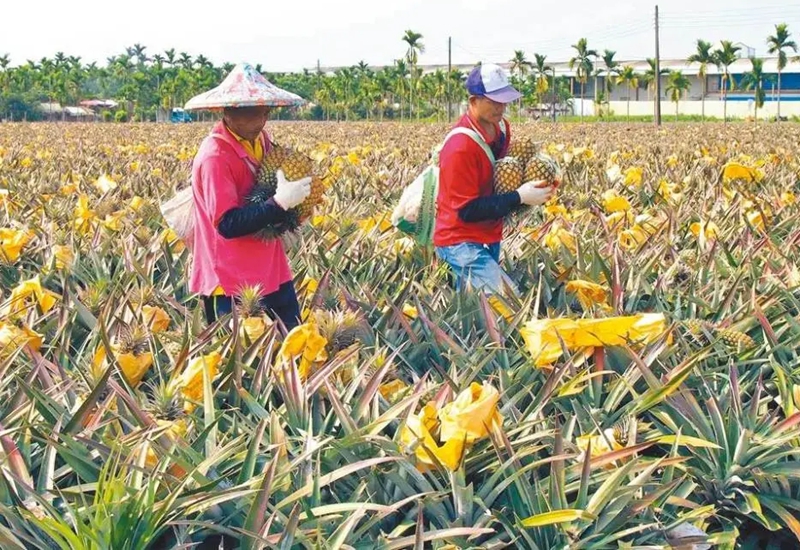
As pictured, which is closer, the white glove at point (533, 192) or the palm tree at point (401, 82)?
the white glove at point (533, 192)

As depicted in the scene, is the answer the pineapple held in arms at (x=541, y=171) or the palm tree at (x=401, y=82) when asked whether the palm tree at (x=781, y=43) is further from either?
the pineapple held in arms at (x=541, y=171)

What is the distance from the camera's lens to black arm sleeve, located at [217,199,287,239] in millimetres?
3127

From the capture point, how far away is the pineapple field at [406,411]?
2096 millimetres

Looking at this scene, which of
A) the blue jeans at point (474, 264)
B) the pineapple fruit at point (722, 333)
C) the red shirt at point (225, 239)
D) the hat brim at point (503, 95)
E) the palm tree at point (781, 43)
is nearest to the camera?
the pineapple fruit at point (722, 333)

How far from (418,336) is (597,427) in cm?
101

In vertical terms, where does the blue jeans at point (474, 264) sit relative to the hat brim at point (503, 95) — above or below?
below

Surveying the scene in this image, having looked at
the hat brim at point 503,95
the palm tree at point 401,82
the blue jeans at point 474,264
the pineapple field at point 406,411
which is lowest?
the pineapple field at point 406,411

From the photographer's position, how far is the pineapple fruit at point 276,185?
3.21 m

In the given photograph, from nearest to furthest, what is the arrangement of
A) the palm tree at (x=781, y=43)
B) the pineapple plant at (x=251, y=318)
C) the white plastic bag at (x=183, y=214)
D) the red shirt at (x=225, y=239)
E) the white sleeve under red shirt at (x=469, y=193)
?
the pineapple plant at (x=251, y=318)
the red shirt at (x=225, y=239)
the white plastic bag at (x=183, y=214)
the white sleeve under red shirt at (x=469, y=193)
the palm tree at (x=781, y=43)

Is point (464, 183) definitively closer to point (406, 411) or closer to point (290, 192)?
point (290, 192)

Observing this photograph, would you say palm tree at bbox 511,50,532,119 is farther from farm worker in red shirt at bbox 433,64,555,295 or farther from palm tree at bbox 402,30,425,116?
farm worker in red shirt at bbox 433,64,555,295

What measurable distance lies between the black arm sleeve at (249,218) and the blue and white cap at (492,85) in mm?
1076

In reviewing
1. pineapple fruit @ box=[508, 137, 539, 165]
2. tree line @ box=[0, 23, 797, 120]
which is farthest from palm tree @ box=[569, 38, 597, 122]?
pineapple fruit @ box=[508, 137, 539, 165]

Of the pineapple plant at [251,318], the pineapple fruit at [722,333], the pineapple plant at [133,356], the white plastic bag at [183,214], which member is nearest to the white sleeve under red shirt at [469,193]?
the pineapple fruit at [722,333]
